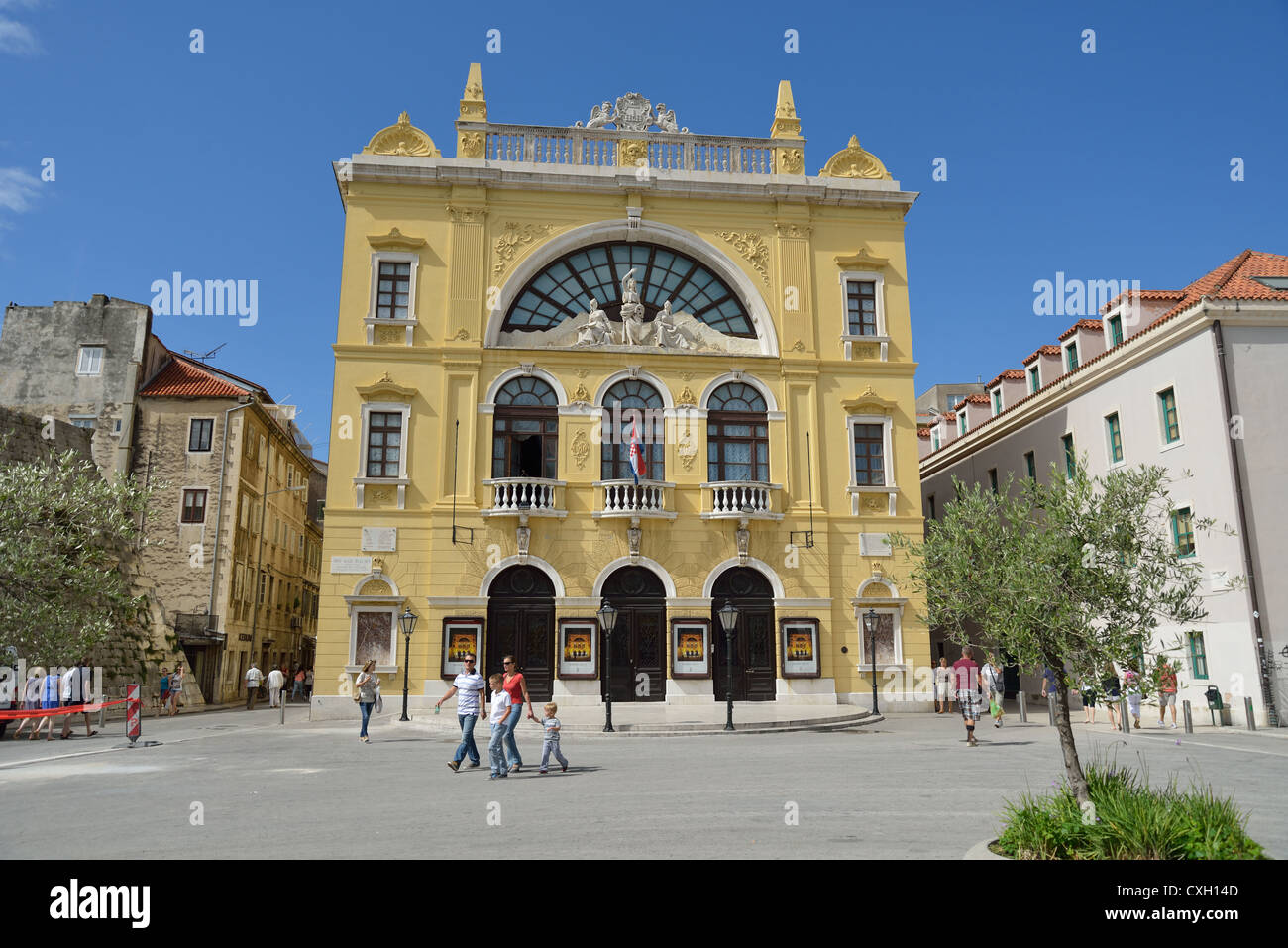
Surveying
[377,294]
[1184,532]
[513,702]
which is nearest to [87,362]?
[377,294]

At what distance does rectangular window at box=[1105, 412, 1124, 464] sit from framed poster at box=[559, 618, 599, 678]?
1660 cm

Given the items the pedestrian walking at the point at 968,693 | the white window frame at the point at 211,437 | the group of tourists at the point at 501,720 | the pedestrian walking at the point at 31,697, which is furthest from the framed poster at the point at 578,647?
the white window frame at the point at 211,437

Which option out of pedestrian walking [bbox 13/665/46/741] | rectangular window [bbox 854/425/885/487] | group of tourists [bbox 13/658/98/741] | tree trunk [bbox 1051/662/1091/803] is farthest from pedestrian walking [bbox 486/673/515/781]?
rectangular window [bbox 854/425/885/487]

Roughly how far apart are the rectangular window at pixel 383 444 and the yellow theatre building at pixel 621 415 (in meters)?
0.07

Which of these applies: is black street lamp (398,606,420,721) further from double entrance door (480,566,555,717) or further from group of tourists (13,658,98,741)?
group of tourists (13,658,98,741)

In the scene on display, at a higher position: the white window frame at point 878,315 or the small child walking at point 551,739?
the white window frame at point 878,315

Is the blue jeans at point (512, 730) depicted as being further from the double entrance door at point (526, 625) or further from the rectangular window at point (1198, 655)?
the rectangular window at point (1198, 655)

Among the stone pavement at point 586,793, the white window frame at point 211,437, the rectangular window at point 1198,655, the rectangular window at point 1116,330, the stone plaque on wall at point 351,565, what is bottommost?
the stone pavement at point 586,793

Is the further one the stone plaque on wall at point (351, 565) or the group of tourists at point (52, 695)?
the stone plaque on wall at point (351, 565)

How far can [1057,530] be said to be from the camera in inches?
383

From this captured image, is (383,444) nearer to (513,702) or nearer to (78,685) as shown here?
(78,685)

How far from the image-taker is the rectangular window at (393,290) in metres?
28.3
